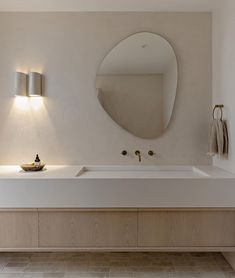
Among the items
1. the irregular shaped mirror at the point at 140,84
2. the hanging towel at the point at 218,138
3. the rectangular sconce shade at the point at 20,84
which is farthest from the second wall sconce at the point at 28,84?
the hanging towel at the point at 218,138

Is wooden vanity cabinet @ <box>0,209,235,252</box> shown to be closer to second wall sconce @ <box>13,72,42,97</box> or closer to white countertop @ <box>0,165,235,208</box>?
white countertop @ <box>0,165,235,208</box>

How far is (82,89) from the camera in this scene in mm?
2717

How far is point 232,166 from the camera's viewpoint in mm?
2260

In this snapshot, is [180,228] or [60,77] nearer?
[180,228]

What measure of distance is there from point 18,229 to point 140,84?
162cm

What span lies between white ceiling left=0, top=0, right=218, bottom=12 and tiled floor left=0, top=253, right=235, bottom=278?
87.1 inches

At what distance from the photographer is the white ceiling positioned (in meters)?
2.50

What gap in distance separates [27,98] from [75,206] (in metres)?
1.24

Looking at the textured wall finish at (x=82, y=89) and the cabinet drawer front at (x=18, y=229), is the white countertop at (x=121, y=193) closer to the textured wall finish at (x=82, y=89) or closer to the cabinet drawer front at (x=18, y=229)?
the cabinet drawer front at (x=18, y=229)

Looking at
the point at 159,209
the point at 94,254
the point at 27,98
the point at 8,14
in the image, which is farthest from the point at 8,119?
the point at 159,209

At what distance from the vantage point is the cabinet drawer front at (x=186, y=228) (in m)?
2.08

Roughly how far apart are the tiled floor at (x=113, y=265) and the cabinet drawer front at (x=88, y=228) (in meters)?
0.30

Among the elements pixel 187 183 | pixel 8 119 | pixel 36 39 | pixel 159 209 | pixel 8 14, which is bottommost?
pixel 159 209

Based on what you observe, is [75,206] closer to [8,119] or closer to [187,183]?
[187,183]
